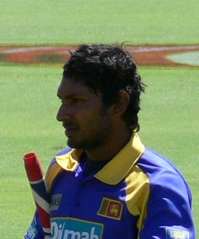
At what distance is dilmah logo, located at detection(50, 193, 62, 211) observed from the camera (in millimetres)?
3730

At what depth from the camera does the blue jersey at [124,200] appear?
3479 mm

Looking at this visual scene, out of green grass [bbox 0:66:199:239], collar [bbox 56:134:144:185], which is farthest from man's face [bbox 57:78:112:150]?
green grass [bbox 0:66:199:239]

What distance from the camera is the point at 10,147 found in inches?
399

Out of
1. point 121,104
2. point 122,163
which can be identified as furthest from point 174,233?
point 121,104

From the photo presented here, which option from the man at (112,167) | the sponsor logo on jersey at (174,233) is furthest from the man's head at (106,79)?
the sponsor logo on jersey at (174,233)

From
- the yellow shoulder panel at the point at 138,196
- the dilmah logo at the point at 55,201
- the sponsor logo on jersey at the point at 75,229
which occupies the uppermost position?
the yellow shoulder panel at the point at 138,196

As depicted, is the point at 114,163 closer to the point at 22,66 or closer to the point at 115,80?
the point at 115,80

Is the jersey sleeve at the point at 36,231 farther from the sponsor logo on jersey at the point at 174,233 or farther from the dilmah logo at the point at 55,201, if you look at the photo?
the sponsor logo on jersey at the point at 174,233

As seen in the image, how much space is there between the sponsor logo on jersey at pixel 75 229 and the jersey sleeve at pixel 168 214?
16 centimetres
